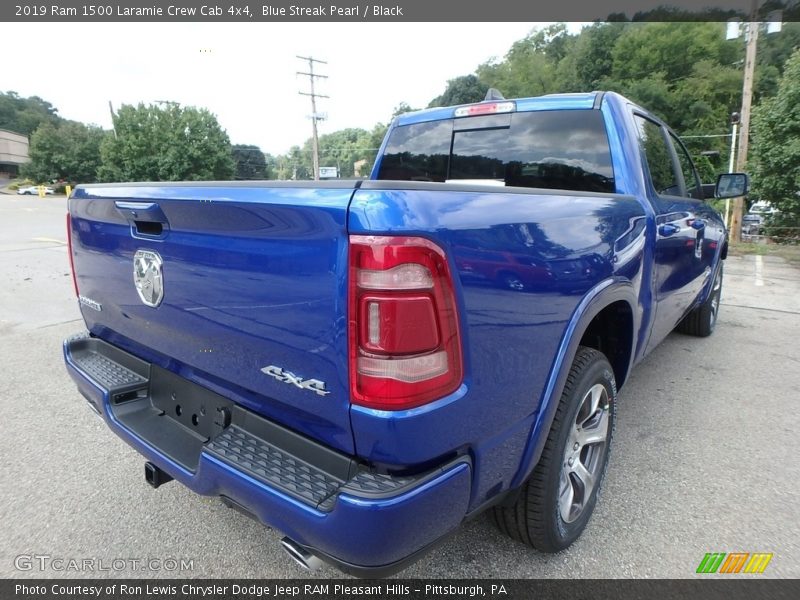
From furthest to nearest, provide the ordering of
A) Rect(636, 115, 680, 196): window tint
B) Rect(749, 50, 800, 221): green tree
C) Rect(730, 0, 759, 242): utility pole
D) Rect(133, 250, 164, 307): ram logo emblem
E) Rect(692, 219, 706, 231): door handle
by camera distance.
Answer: Rect(730, 0, 759, 242): utility pole
Rect(749, 50, 800, 221): green tree
Rect(692, 219, 706, 231): door handle
Rect(636, 115, 680, 196): window tint
Rect(133, 250, 164, 307): ram logo emblem

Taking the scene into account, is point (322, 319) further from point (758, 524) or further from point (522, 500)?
point (758, 524)

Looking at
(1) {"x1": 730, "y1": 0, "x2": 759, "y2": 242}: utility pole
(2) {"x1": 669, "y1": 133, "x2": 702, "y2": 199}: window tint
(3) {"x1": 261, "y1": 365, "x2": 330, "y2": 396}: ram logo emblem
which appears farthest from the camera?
(1) {"x1": 730, "y1": 0, "x2": 759, "y2": 242}: utility pole

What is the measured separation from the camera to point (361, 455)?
1.33m

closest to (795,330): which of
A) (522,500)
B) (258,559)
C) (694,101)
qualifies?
(522,500)

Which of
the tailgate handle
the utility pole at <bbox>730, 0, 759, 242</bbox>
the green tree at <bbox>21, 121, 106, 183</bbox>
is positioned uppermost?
the green tree at <bbox>21, 121, 106, 183</bbox>

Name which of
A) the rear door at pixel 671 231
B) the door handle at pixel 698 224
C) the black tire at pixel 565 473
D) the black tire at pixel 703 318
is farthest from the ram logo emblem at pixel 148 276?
the black tire at pixel 703 318

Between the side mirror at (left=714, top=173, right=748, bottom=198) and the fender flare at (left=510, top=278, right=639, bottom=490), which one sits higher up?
the side mirror at (left=714, top=173, right=748, bottom=198)

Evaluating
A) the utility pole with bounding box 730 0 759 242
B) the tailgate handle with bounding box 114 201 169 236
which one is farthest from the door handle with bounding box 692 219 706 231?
the utility pole with bounding box 730 0 759 242

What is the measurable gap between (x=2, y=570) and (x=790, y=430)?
429 centimetres

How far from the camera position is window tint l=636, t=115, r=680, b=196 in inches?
116

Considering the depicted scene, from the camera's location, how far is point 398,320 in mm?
1220

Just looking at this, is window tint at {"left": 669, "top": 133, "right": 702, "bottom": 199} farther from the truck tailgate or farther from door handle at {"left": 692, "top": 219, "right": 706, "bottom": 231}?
the truck tailgate

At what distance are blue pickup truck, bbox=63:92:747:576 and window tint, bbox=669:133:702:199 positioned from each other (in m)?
1.94
